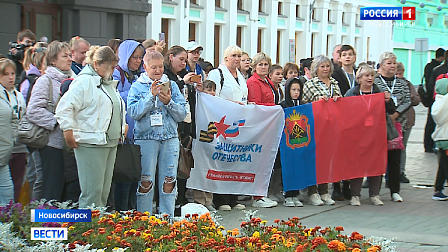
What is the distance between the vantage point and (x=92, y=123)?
21.4ft

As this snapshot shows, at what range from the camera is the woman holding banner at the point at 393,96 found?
383 inches

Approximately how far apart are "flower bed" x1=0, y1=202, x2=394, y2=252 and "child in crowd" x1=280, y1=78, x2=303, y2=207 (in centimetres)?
343

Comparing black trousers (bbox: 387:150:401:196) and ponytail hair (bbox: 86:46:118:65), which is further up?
ponytail hair (bbox: 86:46:118:65)

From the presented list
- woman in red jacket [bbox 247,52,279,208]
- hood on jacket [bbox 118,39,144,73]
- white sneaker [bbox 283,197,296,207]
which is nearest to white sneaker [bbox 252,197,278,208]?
woman in red jacket [bbox 247,52,279,208]

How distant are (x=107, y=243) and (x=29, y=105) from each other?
8.81ft

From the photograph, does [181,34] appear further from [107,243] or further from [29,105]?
[107,243]

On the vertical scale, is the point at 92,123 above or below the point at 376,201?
above

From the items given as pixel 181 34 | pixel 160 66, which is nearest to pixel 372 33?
pixel 181 34

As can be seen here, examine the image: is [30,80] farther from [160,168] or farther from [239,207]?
[239,207]

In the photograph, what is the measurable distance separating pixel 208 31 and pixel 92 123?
21755mm

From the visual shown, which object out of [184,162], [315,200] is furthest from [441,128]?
[184,162]

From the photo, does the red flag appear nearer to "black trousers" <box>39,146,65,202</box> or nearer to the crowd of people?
the crowd of people

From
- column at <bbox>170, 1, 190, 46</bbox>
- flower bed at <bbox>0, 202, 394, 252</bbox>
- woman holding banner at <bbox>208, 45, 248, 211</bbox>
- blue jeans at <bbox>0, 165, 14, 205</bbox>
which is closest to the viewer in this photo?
flower bed at <bbox>0, 202, 394, 252</bbox>

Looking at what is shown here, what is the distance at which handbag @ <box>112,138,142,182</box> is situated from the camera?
6941mm
